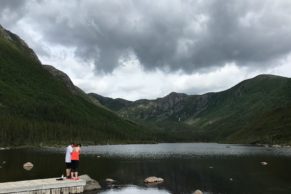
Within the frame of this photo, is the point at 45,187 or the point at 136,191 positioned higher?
the point at 45,187

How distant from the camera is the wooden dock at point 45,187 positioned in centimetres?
4516

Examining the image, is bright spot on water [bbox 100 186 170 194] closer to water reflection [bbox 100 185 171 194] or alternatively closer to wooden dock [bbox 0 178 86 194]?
water reflection [bbox 100 185 171 194]

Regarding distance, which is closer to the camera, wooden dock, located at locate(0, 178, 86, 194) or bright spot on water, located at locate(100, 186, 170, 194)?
wooden dock, located at locate(0, 178, 86, 194)

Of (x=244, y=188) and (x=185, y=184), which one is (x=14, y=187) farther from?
(x=244, y=188)

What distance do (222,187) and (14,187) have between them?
3076 cm

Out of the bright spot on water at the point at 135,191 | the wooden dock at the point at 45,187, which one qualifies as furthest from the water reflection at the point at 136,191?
the wooden dock at the point at 45,187

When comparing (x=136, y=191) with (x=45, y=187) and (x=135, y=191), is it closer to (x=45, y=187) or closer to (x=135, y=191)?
(x=135, y=191)

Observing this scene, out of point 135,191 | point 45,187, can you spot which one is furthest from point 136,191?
point 45,187

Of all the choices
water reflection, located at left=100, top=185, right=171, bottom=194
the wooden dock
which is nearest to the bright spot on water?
water reflection, located at left=100, top=185, right=171, bottom=194

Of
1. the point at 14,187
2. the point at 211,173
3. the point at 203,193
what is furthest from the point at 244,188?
the point at 14,187

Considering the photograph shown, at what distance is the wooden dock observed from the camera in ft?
148

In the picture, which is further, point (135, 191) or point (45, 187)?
point (135, 191)

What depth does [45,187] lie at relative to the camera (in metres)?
47.3

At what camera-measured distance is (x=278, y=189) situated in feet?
186
